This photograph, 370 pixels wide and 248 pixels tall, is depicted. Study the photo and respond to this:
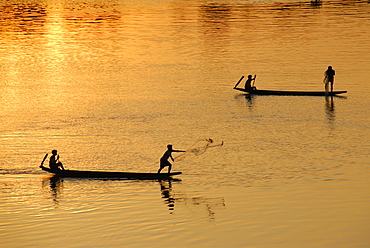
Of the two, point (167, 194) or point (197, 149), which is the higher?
point (197, 149)

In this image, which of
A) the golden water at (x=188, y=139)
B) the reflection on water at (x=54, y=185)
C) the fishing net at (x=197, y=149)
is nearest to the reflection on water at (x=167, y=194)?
the golden water at (x=188, y=139)

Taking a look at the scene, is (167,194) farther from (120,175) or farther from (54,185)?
(54,185)

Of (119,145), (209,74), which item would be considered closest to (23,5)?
(209,74)

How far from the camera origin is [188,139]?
29.1m

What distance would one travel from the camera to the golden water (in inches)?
742

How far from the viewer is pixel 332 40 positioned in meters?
65.1

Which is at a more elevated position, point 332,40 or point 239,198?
point 332,40

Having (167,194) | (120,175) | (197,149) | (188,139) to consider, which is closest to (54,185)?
(120,175)

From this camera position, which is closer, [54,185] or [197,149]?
[54,185]

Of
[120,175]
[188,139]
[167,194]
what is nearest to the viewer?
[167,194]

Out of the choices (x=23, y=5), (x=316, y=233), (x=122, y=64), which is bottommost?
(x=316, y=233)

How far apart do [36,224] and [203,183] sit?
6.41 m

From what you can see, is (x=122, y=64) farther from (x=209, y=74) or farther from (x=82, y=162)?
(x=82, y=162)

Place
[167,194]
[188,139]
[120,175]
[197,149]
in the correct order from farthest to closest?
[188,139], [197,149], [120,175], [167,194]
